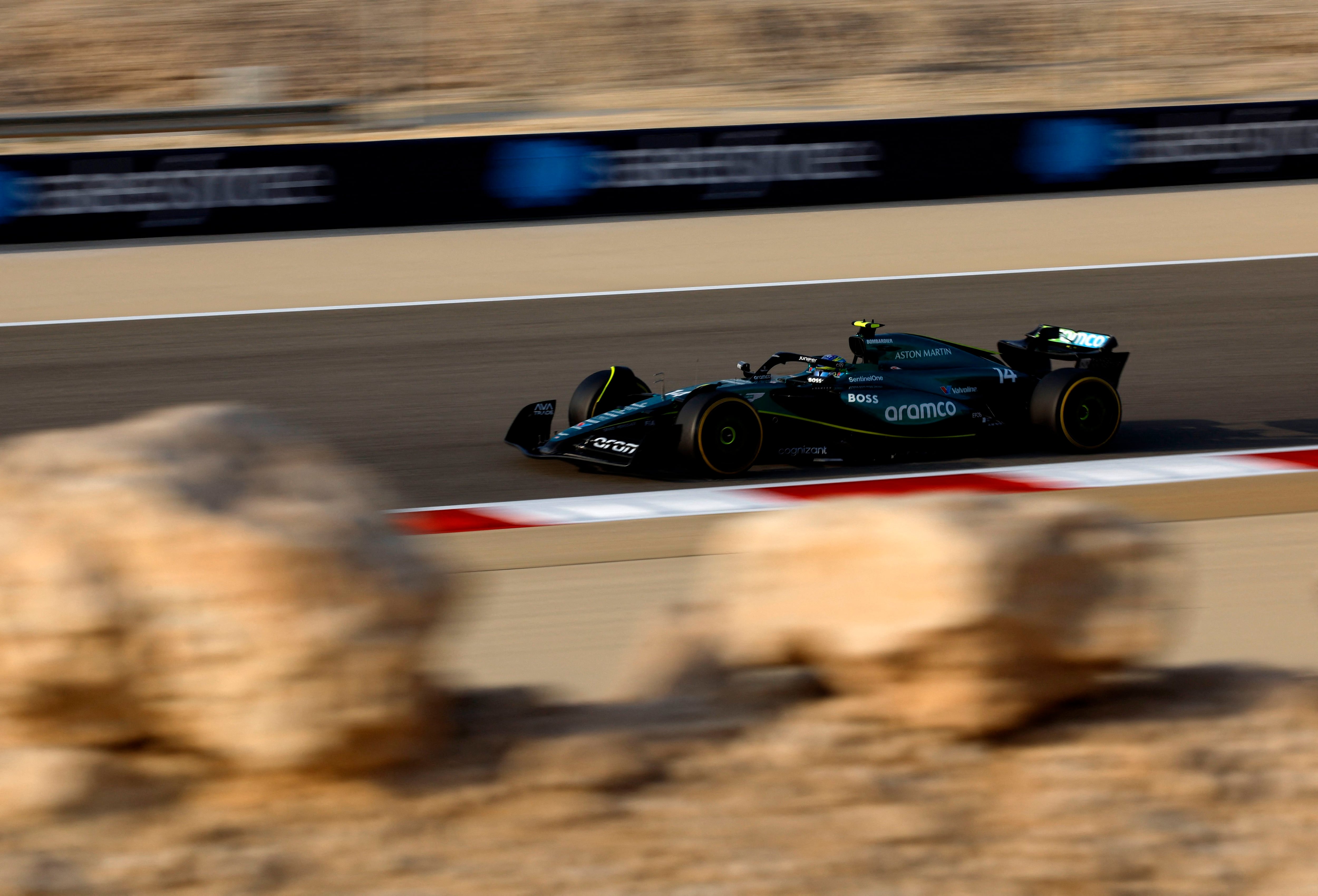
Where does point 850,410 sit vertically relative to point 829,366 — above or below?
below

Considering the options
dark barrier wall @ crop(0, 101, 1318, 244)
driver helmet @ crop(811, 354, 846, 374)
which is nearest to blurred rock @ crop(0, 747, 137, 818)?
driver helmet @ crop(811, 354, 846, 374)

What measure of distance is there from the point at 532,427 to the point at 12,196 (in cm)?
972

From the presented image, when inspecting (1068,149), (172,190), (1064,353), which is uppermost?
(1068,149)

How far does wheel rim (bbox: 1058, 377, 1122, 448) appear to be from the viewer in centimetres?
814

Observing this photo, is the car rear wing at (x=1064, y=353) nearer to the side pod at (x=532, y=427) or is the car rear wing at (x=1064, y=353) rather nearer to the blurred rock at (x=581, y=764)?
the side pod at (x=532, y=427)

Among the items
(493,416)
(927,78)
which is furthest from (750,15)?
(493,416)

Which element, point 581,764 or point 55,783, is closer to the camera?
point 55,783

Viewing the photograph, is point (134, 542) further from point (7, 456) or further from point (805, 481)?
point (805, 481)

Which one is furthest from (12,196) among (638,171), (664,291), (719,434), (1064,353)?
(1064,353)

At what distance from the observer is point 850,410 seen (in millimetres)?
7914

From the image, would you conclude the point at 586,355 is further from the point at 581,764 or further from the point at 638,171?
the point at 581,764

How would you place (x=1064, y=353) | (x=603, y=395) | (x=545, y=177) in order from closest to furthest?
(x=603, y=395) < (x=1064, y=353) < (x=545, y=177)

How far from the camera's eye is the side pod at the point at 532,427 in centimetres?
827

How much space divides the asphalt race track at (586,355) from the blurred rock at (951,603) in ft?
13.2
